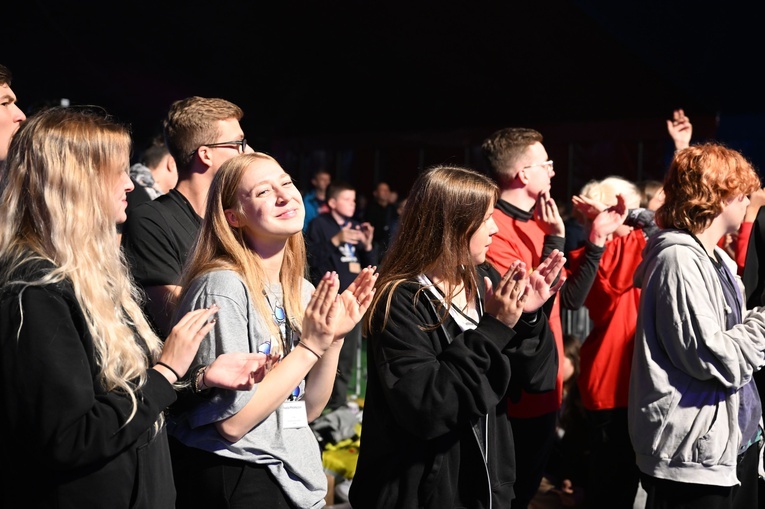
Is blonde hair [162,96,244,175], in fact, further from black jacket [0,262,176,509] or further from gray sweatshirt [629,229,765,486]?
gray sweatshirt [629,229,765,486]

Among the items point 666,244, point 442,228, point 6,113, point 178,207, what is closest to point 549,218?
point 666,244

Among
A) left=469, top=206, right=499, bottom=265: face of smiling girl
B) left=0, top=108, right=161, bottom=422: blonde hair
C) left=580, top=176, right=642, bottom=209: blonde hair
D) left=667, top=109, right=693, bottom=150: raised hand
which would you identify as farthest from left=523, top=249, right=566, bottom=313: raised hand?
left=667, top=109, right=693, bottom=150: raised hand

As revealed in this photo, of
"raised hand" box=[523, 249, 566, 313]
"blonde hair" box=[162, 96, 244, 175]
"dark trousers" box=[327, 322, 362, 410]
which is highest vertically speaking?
"blonde hair" box=[162, 96, 244, 175]

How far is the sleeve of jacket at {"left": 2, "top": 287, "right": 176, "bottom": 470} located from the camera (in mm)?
1883

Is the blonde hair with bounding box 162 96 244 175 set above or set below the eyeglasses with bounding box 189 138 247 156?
above

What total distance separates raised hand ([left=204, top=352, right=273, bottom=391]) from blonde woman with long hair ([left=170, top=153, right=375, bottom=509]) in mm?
121

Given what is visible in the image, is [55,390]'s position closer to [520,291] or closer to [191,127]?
[520,291]

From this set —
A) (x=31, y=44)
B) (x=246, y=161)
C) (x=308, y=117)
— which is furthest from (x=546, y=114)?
(x=246, y=161)

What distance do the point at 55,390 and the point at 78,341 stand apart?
12 cm

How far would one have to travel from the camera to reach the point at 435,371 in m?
2.73

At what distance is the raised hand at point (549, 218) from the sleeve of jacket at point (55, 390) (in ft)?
8.52

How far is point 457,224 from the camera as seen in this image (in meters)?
3.03

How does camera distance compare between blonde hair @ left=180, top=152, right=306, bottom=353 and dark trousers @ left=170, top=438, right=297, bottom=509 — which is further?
blonde hair @ left=180, top=152, right=306, bottom=353

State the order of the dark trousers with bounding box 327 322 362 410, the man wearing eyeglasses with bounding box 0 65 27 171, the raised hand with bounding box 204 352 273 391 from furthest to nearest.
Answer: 1. the dark trousers with bounding box 327 322 362 410
2. the man wearing eyeglasses with bounding box 0 65 27 171
3. the raised hand with bounding box 204 352 273 391
